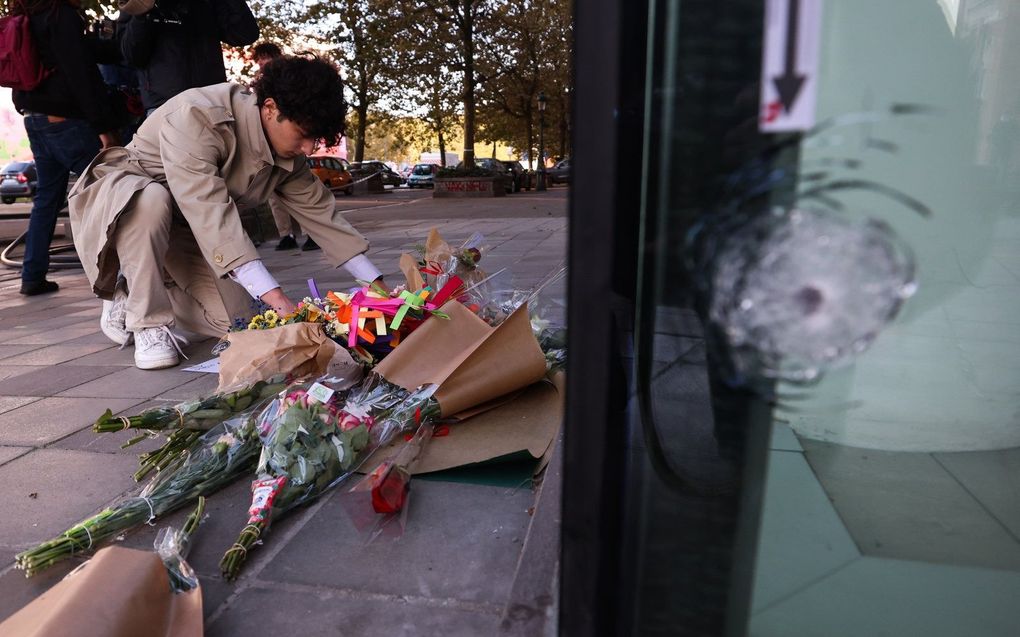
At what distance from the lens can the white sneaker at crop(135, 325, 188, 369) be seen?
3010 mm

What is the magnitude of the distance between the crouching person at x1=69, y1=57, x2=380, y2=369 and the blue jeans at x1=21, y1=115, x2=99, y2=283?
1493 millimetres

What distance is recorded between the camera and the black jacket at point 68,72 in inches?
155

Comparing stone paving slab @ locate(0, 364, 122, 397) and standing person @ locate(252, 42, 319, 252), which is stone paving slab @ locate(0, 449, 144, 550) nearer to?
stone paving slab @ locate(0, 364, 122, 397)

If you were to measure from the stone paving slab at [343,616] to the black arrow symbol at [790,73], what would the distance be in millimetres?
1030

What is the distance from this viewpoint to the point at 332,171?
1052 inches

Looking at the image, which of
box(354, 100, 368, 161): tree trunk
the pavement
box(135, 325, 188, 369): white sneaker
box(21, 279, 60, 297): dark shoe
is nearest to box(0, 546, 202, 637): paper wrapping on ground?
the pavement

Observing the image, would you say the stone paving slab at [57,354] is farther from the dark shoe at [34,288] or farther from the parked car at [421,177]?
the parked car at [421,177]

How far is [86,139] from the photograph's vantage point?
14.4ft

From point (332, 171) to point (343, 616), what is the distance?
1059 inches

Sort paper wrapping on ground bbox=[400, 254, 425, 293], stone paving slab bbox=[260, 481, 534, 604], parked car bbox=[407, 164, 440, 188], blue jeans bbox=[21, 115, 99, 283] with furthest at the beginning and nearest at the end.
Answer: parked car bbox=[407, 164, 440, 188] < blue jeans bbox=[21, 115, 99, 283] < paper wrapping on ground bbox=[400, 254, 425, 293] < stone paving slab bbox=[260, 481, 534, 604]

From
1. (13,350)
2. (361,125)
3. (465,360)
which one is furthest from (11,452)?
(361,125)

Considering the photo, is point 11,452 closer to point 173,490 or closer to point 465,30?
point 173,490

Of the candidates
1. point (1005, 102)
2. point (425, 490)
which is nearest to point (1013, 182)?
point (1005, 102)

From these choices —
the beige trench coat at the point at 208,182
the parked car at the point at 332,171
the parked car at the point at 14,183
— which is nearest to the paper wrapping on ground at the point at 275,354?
the beige trench coat at the point at 208,182
